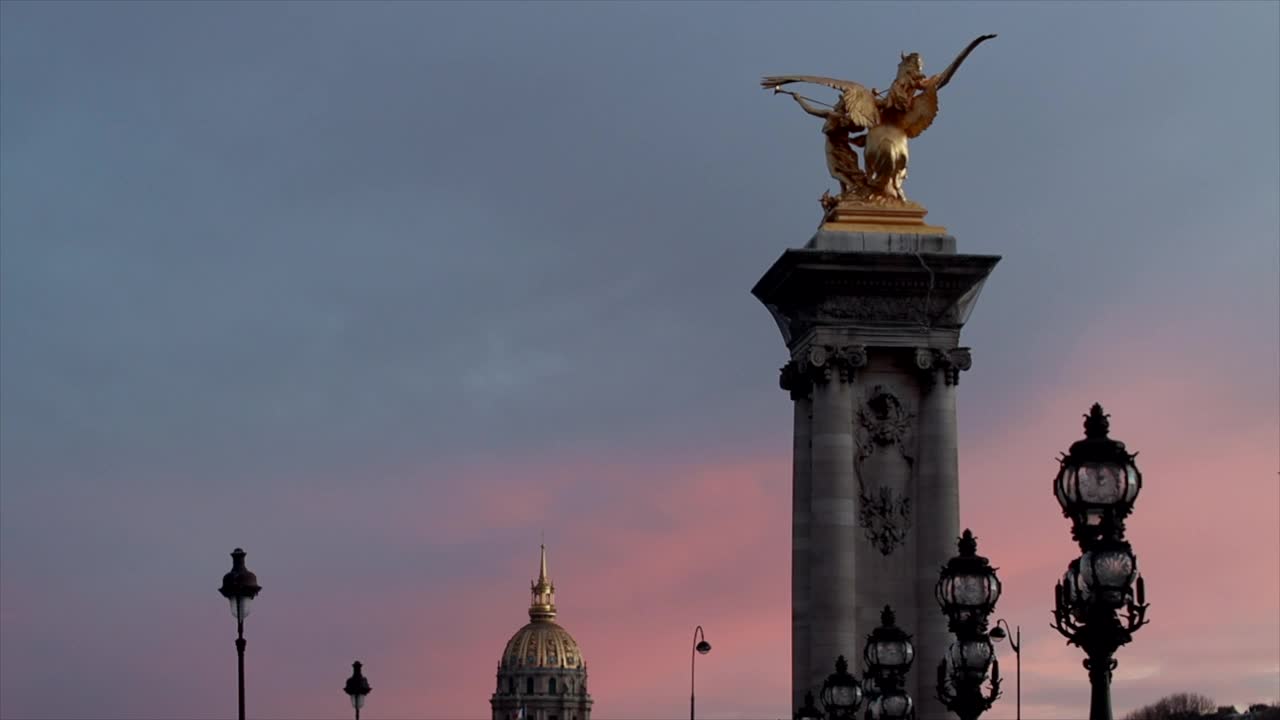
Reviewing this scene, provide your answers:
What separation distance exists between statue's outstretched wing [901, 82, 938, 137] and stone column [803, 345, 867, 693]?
207 inches

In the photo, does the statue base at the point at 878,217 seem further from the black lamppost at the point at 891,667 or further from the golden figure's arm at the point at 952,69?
the black lamppost at the point at 891,667

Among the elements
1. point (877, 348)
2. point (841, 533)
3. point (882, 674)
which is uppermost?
point (877, 348)

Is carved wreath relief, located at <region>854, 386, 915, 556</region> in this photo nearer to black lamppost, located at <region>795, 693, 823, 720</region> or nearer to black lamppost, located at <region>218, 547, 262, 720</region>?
black lamppost, located at <region>795, 693, 823, 720</region>

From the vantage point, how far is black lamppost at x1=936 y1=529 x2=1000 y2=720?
32.6m

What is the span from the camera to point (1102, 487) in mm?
25078

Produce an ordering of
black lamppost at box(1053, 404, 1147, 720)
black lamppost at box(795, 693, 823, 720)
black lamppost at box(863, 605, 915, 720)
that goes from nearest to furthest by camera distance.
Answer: black lamppost at box(1053, 404, 1147, 720), black lamppost at box(863, 605, 915, 720), black lamppost at box(795, 693, 823, 720)

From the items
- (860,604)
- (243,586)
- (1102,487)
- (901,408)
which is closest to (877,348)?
(901,408)

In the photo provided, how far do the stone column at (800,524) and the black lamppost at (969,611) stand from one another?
17926mm

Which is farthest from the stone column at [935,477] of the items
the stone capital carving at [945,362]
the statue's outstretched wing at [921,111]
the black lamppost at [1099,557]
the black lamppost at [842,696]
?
the black lamppost at [1099,557]

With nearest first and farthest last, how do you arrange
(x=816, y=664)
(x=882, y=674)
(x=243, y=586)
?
→ 1. (x=882, y=674)
2. (x=243, y=586)
3. (x=816, y=664)

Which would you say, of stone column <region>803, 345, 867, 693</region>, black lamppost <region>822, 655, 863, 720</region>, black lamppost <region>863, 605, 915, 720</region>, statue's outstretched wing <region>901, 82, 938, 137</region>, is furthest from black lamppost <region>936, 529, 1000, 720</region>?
statue's outstretched wing <region>901, 82, 938, 137</region>

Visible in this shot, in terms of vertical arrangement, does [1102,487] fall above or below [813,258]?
below

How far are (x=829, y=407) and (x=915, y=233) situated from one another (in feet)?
12.6

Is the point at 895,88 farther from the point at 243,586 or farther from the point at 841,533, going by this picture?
the point at 243,586
